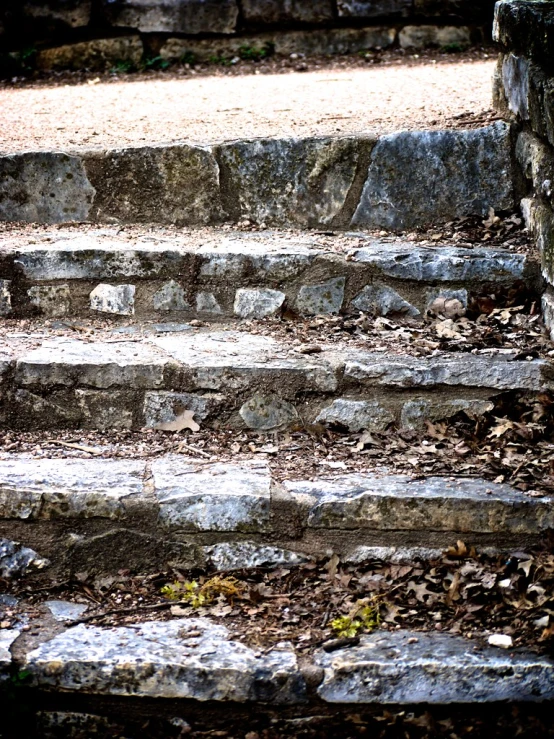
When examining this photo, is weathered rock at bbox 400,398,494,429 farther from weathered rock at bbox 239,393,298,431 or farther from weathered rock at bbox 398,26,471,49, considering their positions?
weathered rock at bbox 398,26,471,49

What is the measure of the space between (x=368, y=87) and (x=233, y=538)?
3452mm

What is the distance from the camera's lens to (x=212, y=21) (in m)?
6.22

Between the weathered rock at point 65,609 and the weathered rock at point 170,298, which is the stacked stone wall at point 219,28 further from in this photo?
the weathered rock at point 65,609

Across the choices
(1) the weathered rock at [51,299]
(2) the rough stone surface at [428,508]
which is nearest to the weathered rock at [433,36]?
A: (1) the weathered rock at [51,299]

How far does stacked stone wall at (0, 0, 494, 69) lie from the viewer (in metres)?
6.15

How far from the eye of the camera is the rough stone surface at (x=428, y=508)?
89.1 inches

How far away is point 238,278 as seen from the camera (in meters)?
3.17

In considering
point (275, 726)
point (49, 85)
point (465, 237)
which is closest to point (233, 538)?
point (275, 726)

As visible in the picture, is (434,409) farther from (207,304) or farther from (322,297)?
(207,304)

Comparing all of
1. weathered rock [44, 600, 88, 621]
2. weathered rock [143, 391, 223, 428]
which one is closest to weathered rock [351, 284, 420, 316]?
weathered rock [143, 391, 223, 428]

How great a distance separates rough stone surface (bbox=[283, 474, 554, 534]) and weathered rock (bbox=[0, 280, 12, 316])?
59.2 inches

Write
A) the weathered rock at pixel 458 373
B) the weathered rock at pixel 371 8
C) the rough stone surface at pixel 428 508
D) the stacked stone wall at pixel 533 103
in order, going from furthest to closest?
1. the weathered rock at pixel 371 8
2. the stacked stone wall at pixel 533 103
3. the weathered rock at pixel 458 373
4. the rough stone surface at pixel 428 508

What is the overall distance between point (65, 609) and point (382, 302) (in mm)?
1682

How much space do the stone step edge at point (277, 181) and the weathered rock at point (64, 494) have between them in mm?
1522
